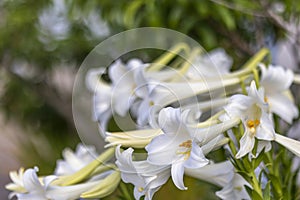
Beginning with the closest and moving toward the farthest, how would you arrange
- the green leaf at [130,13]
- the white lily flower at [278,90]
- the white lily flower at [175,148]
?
the white lily flower at [175,148], the white lily flower at [278,90], the green leaf at [130,13]

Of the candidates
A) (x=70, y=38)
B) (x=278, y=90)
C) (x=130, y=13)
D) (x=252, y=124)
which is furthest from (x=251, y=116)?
(x=70, y=38)

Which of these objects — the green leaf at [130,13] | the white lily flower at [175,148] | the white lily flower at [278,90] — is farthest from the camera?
the green leaf at [130,13]

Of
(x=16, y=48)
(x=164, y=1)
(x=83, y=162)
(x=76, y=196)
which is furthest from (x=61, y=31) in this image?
(x=76, y=196)

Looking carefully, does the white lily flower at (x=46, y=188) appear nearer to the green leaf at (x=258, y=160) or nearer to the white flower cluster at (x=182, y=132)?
the white flower cluster at (x=182, y=132)

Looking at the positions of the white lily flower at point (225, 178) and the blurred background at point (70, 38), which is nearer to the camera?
the white lily flower at point (225, 178)

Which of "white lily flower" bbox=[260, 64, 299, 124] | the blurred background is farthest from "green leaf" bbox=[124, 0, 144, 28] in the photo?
"white lily flower" bbox=[260, 64, 299, 124]

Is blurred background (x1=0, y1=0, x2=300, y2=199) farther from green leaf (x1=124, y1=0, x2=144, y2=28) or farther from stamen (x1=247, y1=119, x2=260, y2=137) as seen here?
stamen (x1=247, y1=119, x2=260, y2=137)

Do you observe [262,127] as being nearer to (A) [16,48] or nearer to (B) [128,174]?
(B) [128,174]

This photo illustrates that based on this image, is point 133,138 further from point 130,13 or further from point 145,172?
point 130,13

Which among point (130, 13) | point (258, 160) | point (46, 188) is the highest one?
point (130, 13)

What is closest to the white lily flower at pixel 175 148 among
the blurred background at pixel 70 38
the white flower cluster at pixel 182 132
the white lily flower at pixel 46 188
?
the white flower cluster at pixel 182 132
